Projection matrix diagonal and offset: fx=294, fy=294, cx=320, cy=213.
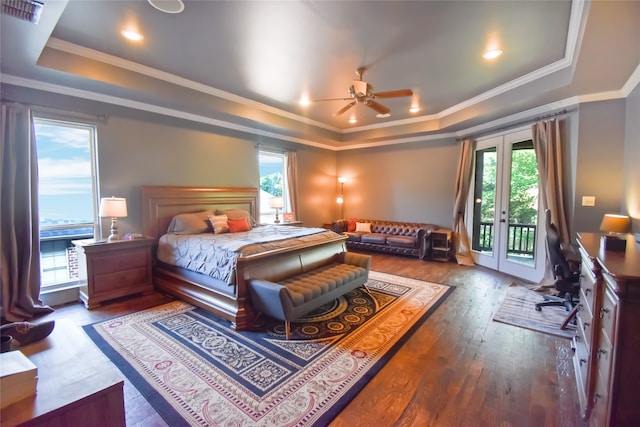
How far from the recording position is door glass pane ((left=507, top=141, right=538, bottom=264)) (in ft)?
15.4

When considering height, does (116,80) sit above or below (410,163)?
above

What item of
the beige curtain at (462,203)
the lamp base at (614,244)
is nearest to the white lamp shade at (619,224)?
the lamp base at (614,244)

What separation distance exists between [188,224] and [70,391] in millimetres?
3506

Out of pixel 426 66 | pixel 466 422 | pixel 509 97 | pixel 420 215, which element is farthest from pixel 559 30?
pixel 420 215

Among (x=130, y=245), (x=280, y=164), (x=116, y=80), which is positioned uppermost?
(x=116, y=80)

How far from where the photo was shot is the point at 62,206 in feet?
12.2

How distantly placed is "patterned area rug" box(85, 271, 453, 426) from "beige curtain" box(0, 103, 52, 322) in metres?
0.99

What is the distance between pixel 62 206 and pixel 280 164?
3.90 metres

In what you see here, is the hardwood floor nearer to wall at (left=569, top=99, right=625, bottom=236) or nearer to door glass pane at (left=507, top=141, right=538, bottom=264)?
wall at (left=569, top=99, right=625, bottom=236)

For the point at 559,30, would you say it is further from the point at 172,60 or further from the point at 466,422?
the point at 172,60

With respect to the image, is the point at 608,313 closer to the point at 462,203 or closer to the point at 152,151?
the point at 462,203

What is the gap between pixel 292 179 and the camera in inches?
261

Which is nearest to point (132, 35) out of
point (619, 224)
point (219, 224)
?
point (219, 224)

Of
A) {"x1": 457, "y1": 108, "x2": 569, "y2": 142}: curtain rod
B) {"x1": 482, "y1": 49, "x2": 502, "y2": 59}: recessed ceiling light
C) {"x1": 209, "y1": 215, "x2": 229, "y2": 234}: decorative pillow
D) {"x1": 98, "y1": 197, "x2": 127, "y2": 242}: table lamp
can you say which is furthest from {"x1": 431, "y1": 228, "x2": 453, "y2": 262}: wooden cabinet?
{"x1": 98, "y1": 197, "x2": 127, "y2": 242}: table lamp
